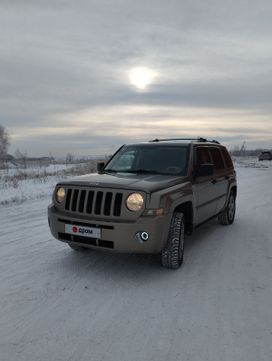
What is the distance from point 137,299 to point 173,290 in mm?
496

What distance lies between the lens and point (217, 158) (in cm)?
679

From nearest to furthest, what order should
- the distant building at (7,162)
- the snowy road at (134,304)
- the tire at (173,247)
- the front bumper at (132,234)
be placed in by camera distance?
the snowy road at (134,304) < the front bumper at (132,234) < the tire at (173,247) < the distant building at (7,162)

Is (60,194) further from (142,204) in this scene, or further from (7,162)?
(7,162)

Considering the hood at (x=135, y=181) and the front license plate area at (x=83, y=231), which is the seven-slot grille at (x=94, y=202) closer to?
the hood at (x=135, y=181)

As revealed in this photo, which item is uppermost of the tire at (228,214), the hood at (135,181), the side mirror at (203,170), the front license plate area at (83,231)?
the side mirror at (203,170)

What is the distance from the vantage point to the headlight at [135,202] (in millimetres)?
4164

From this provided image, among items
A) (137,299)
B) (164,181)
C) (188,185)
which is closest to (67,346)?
(137,299)

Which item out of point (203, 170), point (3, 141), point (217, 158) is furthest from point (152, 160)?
point (3, 141)

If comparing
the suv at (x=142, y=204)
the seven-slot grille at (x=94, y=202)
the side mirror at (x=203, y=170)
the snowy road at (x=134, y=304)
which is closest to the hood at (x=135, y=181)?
the suv at (x=142, y=204)

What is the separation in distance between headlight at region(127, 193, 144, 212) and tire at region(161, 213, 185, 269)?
65 cm

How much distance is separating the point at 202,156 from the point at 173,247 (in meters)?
2.09

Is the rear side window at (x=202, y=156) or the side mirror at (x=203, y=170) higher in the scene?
the rear side window at (x=202, y=156)

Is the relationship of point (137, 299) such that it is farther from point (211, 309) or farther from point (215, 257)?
point (215, 257)

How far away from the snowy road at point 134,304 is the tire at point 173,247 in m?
0.14
